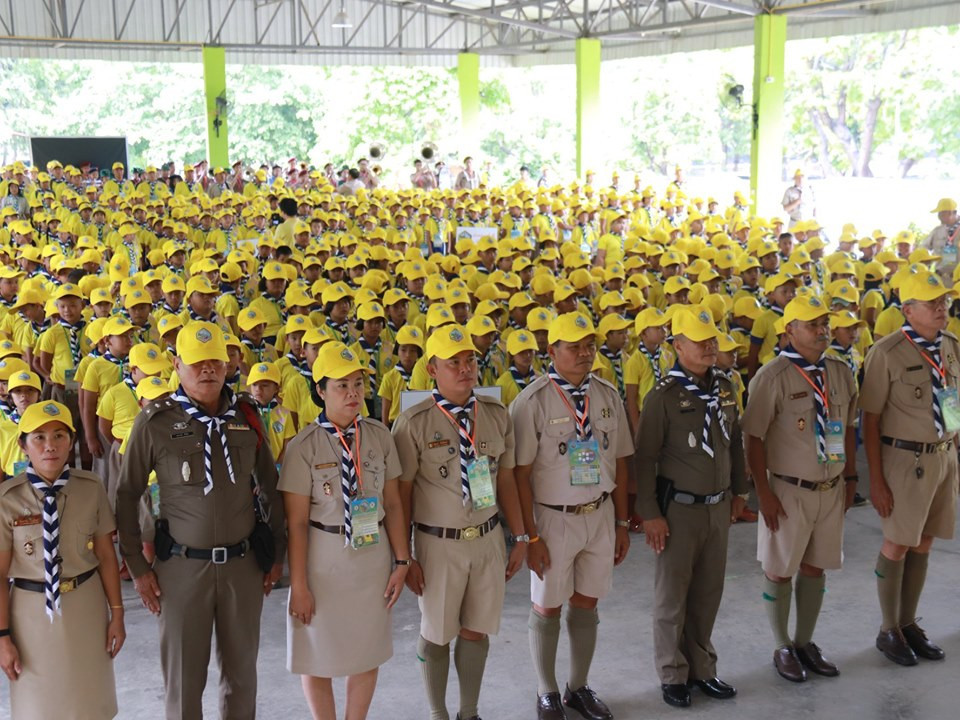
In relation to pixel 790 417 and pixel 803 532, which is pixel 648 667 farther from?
pixel 790 417

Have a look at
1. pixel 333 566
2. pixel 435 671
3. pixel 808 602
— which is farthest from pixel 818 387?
pixel 333 566

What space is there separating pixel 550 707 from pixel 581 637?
0.37 meters

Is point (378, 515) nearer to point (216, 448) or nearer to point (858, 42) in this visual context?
point (216, 448)

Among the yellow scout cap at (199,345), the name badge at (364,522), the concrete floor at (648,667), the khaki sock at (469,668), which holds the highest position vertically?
the yellow scout cap at (199,345)

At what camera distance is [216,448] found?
3.93m

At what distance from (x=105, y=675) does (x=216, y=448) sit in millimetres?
961

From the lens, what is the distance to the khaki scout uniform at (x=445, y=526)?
4270 mm

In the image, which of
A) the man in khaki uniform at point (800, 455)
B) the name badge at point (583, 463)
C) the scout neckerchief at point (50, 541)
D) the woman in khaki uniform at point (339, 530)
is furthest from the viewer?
the man in khaki uniform at point (800, 455)

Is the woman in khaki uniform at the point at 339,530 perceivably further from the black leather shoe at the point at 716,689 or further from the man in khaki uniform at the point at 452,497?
the black leather shoe at the point at 716,689

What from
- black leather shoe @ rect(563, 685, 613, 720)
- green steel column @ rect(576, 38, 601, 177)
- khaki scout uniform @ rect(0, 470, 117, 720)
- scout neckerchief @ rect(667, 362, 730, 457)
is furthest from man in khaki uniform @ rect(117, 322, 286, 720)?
green steel column @ rect(576, 38, 601, 177)

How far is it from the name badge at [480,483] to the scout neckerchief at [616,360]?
3.36 meters

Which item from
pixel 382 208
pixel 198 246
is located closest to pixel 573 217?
pixel 382 208

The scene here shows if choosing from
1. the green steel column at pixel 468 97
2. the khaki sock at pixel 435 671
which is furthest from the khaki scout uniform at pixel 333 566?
the green steel column at pixel 468 97

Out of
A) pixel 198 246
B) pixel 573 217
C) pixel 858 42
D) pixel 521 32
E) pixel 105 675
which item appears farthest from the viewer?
pixel 858 42
